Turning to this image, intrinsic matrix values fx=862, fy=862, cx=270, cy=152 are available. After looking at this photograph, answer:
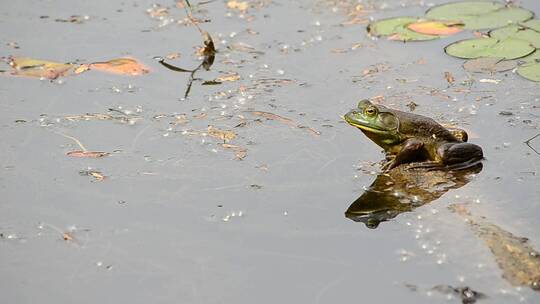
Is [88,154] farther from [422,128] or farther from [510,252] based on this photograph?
[510,252]

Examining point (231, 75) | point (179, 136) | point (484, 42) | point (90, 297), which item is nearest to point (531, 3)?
point (484, 42)

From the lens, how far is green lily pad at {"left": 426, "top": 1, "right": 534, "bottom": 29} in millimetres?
7051

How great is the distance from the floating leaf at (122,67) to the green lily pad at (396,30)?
1.95 m

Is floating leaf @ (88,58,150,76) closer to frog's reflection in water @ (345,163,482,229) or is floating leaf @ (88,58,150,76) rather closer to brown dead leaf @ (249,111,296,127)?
brown dead leaf @ (249,111,296,127)

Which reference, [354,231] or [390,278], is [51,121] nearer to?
[354,231]

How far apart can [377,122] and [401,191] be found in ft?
1.62

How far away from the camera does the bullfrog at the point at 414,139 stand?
205 inches

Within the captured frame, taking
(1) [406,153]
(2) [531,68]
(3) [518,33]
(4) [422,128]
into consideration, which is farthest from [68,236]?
(3) [518,33]

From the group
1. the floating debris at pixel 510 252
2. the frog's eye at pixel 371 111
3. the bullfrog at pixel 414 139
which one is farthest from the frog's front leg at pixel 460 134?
the floating debris at pixel 510 252

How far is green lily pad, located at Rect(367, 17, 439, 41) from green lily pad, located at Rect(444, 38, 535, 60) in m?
0.31

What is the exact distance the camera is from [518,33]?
683cm

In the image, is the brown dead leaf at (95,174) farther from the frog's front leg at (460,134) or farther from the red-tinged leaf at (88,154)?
the frog's front leg at (460,134)

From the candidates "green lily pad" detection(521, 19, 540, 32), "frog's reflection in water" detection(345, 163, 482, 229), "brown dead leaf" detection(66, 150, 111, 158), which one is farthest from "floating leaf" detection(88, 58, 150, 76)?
"green lily pad" detection(521, 19, 540, 32)

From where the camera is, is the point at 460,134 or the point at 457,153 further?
the point at 460,134
